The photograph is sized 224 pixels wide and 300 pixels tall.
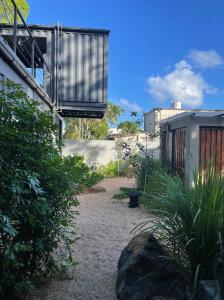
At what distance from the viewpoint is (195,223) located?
9.89 feet

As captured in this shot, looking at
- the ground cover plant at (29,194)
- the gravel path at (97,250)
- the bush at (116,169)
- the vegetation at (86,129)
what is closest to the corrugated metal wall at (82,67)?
the gravel path at (97,250)

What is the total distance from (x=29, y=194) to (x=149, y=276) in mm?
1329

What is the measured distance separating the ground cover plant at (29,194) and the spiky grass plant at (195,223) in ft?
3.13

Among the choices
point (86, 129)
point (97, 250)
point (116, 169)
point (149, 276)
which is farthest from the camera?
point (86, 129)

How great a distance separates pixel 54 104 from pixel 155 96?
50.6 ft

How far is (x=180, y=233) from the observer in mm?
3146

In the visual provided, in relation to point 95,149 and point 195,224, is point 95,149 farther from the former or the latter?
point 195,224

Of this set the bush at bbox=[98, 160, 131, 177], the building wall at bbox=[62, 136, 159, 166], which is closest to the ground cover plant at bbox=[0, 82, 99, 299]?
the bush at bbox=[98, 160, 131, 177]

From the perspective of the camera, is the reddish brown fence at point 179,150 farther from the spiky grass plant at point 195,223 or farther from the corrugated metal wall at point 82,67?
the spiky grass plant at point 195,223

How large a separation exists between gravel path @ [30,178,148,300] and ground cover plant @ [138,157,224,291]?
0.85 m

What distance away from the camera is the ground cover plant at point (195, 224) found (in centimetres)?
301

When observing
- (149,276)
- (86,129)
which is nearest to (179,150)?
(149,276)

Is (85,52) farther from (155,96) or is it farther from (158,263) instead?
(155,96)

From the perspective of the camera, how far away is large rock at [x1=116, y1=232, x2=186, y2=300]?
311cm
